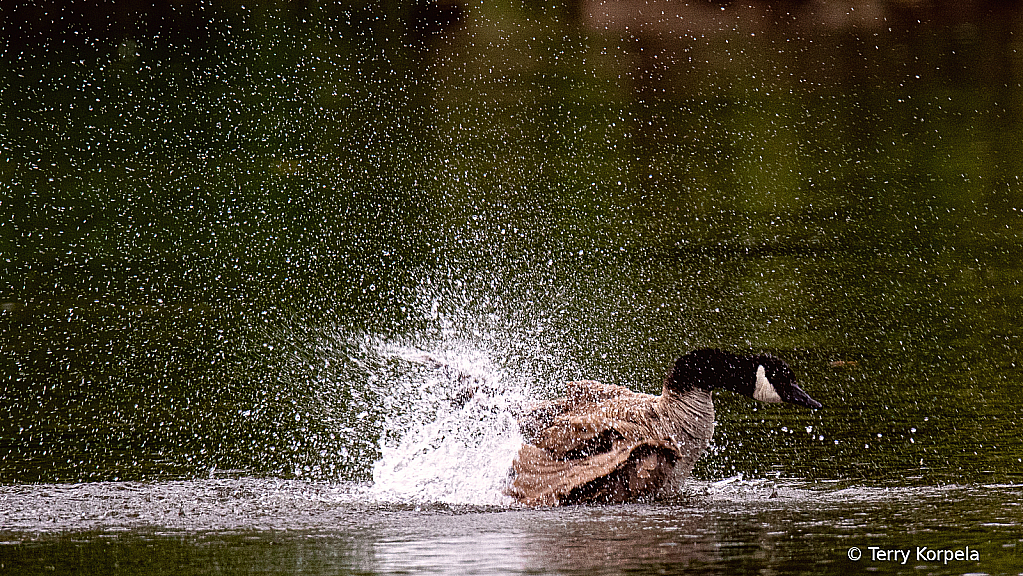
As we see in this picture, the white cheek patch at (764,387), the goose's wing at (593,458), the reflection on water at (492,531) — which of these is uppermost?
the white cheek patch at (764,387)

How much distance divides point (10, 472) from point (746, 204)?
829 cm

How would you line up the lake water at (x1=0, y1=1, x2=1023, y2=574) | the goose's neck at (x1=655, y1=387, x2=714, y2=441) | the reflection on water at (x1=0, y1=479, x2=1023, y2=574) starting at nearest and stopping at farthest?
the reflection on water at (x1=0, y1=479, x2=1023, y2=574), the lake water at (x1=0, y1=1, x2=1023, y2=574), the goose's neck at (x1=655, y1=387, x2=714, y2=441)

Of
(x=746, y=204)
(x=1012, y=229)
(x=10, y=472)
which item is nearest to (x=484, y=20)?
(x=746, y=204)

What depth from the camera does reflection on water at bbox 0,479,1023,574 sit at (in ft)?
17.4

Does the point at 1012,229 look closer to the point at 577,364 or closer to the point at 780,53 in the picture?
the point at 577,364

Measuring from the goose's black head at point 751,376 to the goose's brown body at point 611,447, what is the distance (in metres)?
0.09

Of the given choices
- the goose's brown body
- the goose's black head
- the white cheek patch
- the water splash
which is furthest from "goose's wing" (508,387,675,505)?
the white cheek patch

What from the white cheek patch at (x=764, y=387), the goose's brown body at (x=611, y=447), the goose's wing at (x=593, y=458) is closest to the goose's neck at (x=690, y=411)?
the goose's brown body at (x=611, y=447)

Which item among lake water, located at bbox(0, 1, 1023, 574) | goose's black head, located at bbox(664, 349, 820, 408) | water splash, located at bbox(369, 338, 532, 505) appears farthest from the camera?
goose's black head, located at bbox(664, 349, 820, 408)

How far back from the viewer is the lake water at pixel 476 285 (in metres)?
6.11

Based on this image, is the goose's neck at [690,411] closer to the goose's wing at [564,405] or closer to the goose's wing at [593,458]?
the goose's wing at [593,458]

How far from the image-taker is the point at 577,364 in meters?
9.16

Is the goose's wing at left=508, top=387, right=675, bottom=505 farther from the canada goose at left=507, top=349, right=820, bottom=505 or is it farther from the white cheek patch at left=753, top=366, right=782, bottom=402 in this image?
the white cheek patch at left=753, top=366, right=782, bottom=402

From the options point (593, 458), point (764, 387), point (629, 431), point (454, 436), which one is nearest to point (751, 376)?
point (764, 387)
